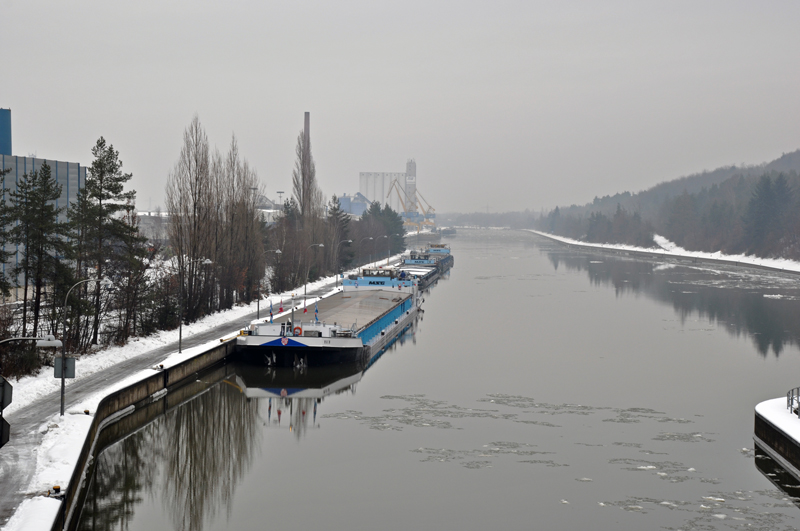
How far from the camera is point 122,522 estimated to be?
15148mm

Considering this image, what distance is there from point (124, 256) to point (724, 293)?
48.2m

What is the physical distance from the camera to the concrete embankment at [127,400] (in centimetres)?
1460

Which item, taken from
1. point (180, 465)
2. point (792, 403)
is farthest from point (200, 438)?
point (792, 403)

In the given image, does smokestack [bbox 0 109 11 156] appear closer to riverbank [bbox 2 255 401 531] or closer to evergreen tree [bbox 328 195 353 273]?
evergreen tree [bbox 328 195 353 273]

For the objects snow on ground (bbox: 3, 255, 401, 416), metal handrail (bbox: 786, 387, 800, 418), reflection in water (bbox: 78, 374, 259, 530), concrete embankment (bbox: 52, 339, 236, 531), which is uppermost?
metal handrail (bbox: 786, 387, 800, 418)

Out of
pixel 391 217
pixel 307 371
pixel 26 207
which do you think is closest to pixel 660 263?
pixel 391 217

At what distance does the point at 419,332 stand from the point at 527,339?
20.4 feet

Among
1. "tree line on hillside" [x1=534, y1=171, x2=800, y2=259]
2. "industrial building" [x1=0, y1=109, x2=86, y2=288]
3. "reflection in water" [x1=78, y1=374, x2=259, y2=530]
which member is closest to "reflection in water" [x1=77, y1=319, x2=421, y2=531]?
"reflection in water" [x1=78, y1=374, x2=259, y2=530]

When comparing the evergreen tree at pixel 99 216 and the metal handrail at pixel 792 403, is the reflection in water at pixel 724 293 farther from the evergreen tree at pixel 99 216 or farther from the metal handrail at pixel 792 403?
the evergreen tree at pixel 99 216

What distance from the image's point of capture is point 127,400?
21750mm

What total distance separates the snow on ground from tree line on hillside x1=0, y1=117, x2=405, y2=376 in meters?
0.54

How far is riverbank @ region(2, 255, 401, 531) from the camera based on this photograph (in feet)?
42.6

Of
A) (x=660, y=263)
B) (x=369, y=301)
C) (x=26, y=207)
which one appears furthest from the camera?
(x=660, y=263)

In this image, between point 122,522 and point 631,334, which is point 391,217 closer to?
point 631,334
